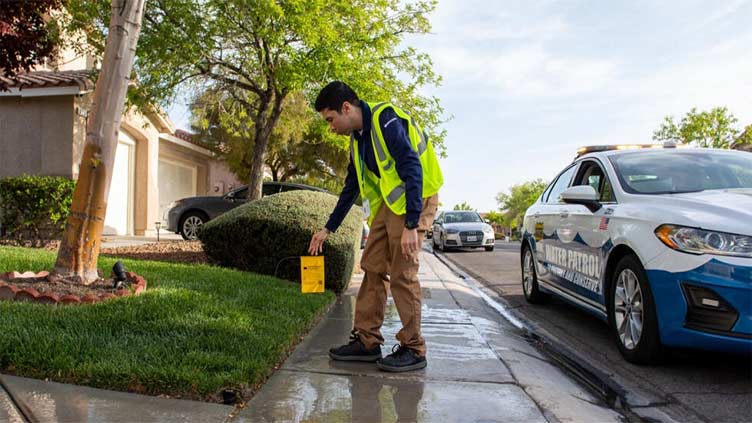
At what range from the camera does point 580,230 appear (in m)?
5.07

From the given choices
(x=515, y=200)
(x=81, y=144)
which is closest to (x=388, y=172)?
(x=81, y=144)

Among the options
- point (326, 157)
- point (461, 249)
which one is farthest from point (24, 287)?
point (326, 157)

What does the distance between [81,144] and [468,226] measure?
10.8 m

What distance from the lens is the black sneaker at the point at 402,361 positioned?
361 cm

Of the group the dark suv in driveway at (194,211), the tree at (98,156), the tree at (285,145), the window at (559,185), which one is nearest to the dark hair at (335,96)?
the tree at (98,156)

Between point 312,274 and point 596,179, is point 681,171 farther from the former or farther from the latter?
point 312,274

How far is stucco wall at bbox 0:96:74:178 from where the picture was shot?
500 inches

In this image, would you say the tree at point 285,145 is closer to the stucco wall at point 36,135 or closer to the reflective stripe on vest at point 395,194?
the stucco wall at point 36,135

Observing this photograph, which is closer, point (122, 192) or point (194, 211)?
point (194, 211)

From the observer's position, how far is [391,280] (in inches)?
147

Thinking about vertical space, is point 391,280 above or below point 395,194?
below

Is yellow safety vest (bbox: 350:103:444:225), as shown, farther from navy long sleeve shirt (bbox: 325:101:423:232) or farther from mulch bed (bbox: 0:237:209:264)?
mulch bed (bbox: 0:237:209:264)

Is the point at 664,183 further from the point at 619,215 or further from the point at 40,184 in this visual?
the point at 40,184

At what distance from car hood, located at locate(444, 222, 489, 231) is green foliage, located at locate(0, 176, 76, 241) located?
11.3m
